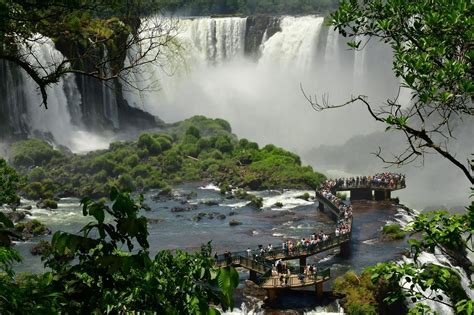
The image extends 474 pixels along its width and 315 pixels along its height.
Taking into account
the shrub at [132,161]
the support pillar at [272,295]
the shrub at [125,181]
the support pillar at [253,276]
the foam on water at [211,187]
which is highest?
the support pillar at [272,295]

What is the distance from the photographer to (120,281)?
554 centimetres

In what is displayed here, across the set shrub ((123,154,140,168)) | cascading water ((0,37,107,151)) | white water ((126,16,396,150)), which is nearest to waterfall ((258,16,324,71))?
white water ((126,16,396,150))

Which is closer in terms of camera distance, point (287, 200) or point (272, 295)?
point (272, 295)

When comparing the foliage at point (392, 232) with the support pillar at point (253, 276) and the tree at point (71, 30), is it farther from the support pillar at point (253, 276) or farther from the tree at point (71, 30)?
the tree at point (71, 30)

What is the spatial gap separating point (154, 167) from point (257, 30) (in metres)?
33.3

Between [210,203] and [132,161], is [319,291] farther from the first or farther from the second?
[132,161]

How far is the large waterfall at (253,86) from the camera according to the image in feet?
182

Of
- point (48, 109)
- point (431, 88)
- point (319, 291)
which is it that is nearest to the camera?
point (431, 88)

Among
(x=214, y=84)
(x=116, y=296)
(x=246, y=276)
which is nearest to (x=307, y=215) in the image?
(x=246, y=276)

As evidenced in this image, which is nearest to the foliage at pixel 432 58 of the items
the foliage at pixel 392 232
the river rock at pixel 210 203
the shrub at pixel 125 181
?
the foliage at pixel 392 232

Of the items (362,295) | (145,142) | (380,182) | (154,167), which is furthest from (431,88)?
(145,142)

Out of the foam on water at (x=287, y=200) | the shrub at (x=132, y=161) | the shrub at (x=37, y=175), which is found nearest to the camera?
the foam on water at (x=287, y=200)

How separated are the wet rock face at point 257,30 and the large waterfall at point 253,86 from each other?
13 centimetres

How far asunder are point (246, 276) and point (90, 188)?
Answer: 19.9 meters
